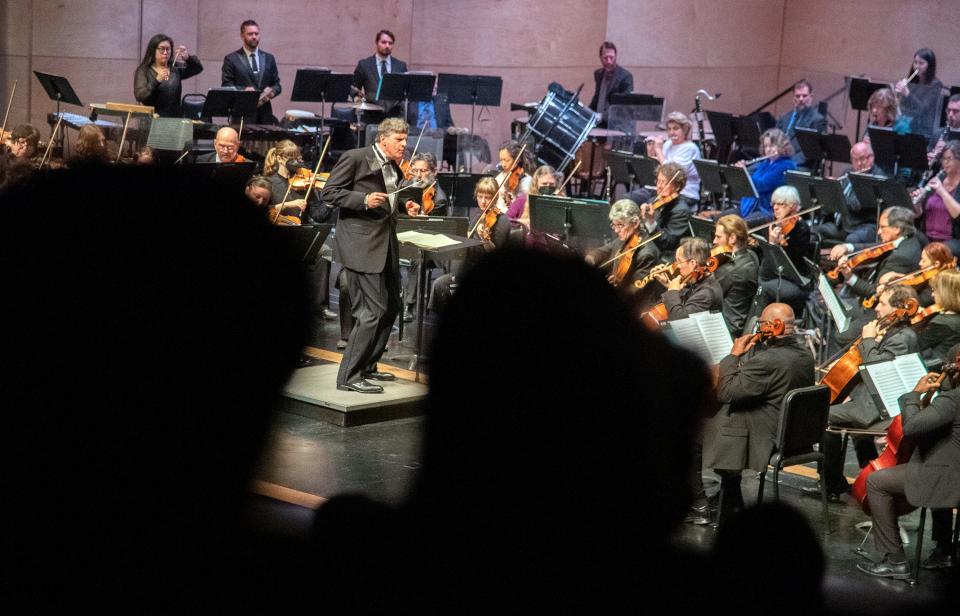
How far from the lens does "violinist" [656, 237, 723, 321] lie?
296 inches

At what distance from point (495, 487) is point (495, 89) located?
1432 centimetres

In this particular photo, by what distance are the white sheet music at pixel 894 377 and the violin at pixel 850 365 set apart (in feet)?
2.13

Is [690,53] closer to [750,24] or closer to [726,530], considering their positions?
[750,24]

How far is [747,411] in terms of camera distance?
20.3 ft

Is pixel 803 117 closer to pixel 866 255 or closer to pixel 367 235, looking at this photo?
pixel 866 255

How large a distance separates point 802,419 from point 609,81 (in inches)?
392

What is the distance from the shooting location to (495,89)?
14.5 meters

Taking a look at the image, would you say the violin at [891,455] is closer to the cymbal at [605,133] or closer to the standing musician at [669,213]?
the standing musician at [669,213]

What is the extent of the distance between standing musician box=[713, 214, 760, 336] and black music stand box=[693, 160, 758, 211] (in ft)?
7.52

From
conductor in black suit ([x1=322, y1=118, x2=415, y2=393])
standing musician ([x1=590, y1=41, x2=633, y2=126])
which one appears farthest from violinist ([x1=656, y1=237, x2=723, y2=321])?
standing musician ([x1=590, y1=41, x2=633, y2=126])

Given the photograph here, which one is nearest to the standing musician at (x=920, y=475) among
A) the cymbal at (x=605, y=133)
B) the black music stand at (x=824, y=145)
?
the black music stand at (x=824, y=145)

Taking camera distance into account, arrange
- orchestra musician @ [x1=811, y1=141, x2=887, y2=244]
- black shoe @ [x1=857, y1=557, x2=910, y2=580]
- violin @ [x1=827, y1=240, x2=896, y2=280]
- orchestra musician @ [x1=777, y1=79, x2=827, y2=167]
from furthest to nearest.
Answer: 1. orchestra musician @ [x1=777, y1=79, x2=827, y2=167]
2. orchestra musician @ [x1=811, y1=141, x2=887, y2=244]
3. violin @ [x1=827, y1=240, x2=896, y2=280]
4. black shoe @ [x1=857, y1=557, x2=910, y2=580]

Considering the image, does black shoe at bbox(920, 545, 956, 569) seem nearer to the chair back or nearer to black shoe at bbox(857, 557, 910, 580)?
black shoe at bbox(857, 557, 910, 580)

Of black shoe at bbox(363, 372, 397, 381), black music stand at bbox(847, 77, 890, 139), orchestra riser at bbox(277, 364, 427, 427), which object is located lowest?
orchestra riser at bbox(277, 364, 427, 427)
